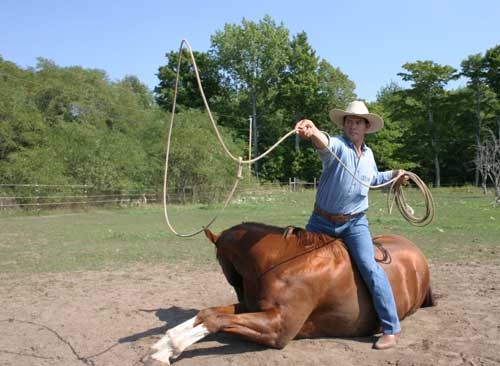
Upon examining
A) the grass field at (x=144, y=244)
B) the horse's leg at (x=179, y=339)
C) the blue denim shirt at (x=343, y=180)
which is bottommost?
the grass field at (x=144, y=244)

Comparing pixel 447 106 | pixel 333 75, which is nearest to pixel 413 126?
pixel 447 106

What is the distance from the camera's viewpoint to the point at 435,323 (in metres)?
4.94

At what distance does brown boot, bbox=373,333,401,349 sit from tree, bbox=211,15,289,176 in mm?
46785

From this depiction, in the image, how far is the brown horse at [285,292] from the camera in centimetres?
384

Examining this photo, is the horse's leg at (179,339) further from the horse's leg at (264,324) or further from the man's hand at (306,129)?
the man's hand at (306,129)

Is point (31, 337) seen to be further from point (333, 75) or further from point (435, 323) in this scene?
point (333, 75)

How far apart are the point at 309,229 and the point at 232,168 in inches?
1085

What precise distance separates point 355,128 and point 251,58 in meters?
49.3

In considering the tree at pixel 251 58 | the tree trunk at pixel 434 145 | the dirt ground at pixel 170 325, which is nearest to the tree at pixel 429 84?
the tree trunk at pixel 434 145

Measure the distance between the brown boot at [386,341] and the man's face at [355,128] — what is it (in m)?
1.79

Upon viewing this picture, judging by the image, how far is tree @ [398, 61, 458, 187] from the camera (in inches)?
1905

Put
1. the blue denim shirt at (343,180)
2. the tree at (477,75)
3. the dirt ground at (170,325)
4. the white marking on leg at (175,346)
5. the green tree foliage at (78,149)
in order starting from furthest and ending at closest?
1. the tree at (477,75)
2. the green tree foliage at (78,149)
3. the blue denim shirt at (343,180)
4. the dirt ground at (170,325)
5. the white marking on leg at (175,346)

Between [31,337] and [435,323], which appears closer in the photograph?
[31,337]

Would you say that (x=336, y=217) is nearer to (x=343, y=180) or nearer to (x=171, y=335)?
(x=343, y=180)
